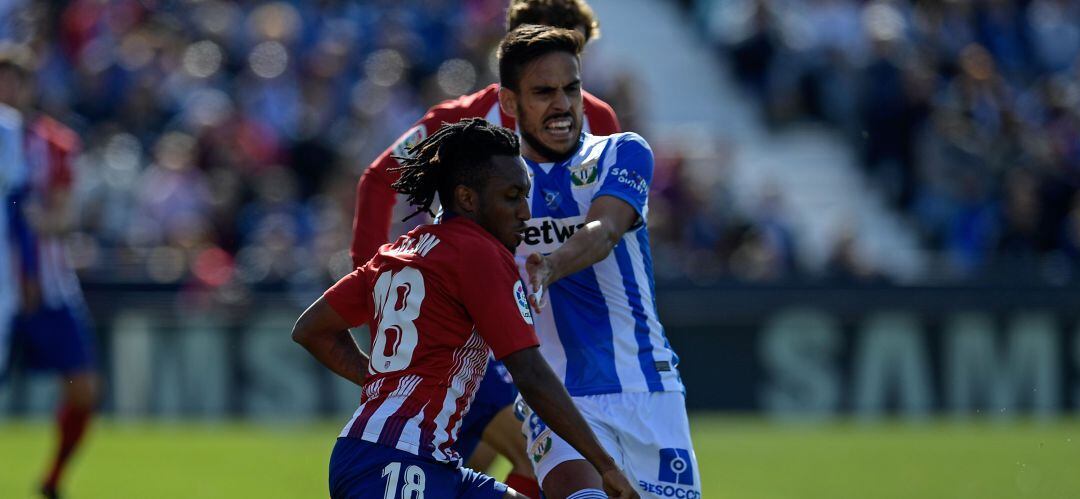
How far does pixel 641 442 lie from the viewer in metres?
6.01

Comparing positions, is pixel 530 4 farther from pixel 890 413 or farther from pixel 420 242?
pixel 890 413

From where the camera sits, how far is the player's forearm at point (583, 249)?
5641mm

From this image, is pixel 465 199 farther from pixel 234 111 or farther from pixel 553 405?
pixel 234 111

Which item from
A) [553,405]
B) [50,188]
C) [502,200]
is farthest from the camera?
[50,188]

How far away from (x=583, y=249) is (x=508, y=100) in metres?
0.86

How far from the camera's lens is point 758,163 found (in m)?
21.4

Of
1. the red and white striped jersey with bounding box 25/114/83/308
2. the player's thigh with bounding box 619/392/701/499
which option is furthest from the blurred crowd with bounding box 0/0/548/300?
the player's thigh with bounding box 619/392/701/499

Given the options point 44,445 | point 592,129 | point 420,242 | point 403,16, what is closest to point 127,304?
point 44,445

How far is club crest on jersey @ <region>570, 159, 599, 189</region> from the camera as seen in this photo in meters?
6.16

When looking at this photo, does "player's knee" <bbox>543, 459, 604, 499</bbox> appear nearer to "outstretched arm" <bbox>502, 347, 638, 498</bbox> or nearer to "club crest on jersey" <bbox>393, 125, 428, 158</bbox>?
"outstretched arm" <bbox>502, 347, 638, 498</bbox>

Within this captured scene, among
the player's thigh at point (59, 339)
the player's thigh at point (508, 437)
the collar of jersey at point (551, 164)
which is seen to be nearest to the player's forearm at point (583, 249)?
the collar of jersey at point (551, 164)

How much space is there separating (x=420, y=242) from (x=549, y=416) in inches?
28.6

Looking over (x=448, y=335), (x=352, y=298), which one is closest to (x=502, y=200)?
(x=448, y=335)

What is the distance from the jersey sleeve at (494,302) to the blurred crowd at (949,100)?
506 inches
